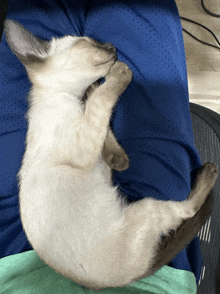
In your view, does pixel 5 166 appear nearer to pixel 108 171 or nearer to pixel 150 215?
pixel 108 171

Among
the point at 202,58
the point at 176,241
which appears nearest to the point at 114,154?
the point at 176,241

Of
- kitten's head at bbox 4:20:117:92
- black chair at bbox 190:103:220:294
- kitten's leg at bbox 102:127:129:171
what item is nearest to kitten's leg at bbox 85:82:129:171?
kitten's leg at bbox 102:127:129:171

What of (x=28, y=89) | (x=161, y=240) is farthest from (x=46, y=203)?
(x=28, y=89)

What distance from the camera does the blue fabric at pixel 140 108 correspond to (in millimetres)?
1281

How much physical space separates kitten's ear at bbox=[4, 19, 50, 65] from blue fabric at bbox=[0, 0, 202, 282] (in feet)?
0.52

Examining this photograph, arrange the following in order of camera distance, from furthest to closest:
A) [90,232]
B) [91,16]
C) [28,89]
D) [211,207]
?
[28,89] → [91,16] → [211,207] → [90,232]

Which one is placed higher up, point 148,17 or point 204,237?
point 148,17

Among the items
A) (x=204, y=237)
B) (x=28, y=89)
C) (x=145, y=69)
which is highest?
(x=145, y=69)

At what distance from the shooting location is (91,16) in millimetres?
1357

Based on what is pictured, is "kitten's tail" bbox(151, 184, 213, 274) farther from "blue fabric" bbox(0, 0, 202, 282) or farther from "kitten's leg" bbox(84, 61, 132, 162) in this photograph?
"kitten's leg" bbox(84, 61, 132, 162)

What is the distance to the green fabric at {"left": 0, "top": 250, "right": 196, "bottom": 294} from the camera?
3.67ft

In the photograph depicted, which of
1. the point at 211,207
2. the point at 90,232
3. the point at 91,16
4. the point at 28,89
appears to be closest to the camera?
the point at 90,232

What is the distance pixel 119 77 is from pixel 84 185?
1.83ft

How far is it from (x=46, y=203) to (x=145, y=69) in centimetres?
81
